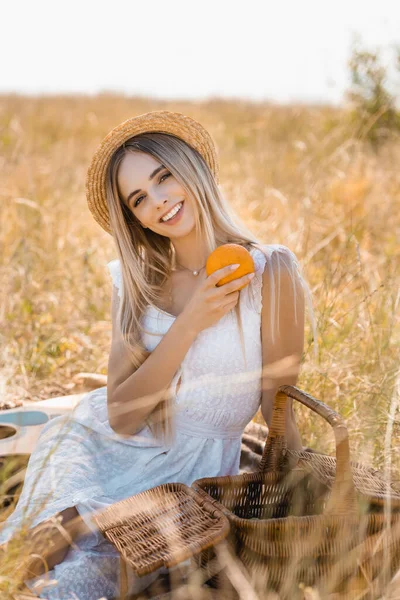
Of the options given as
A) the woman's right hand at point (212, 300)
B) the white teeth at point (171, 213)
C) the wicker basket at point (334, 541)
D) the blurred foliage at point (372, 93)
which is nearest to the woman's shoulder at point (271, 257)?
the woman's right hand at point (212, 300)

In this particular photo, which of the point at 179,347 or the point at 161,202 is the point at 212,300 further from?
the point at 161,202

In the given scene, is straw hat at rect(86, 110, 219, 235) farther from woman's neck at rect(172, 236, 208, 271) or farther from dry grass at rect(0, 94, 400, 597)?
dry grass at rect(0, 94, 400, 597)

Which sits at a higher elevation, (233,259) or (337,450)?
(233,259)

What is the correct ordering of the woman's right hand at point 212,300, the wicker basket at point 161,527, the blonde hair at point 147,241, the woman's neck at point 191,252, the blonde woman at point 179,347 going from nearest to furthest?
the wicker basket at point 161,527 < the woman's right hand at point 212,300 < the blonde woman at point 179,347 < the blonde hair at point 147,241 < the woman's neck at point 191,252

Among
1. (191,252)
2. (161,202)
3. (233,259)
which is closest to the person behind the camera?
(233,259)

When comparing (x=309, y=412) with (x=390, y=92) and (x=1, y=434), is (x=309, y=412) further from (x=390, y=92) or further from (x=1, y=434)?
(x=390, y=92)

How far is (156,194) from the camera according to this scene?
2312 mm

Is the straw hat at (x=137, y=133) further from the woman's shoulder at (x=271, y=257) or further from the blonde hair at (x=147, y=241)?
the woman's shoulder at (x=271, y=257)

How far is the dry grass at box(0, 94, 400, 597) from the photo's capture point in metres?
2.62

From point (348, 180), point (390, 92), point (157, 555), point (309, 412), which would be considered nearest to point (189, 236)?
point (309, 412)

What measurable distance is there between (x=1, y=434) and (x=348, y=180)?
349 cm

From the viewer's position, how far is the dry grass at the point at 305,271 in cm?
262

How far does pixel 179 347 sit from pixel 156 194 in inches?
21.6

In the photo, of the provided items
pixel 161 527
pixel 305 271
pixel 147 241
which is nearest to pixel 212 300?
pixel 147 241
